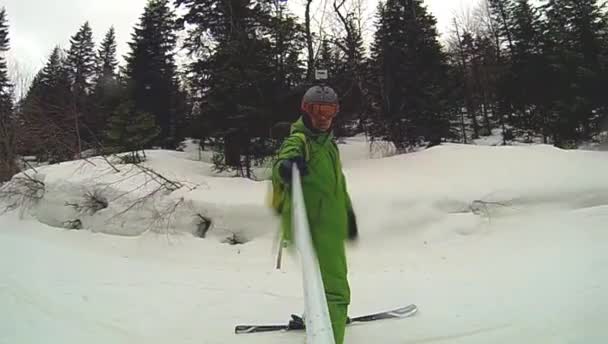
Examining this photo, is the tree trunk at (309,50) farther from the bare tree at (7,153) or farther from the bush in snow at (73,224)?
the bare tree at (7,153)

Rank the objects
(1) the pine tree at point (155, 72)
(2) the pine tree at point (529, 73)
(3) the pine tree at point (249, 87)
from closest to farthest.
Result: (3) the pine tree at point (249, 87)
(2) the pine tree at point (529, 73)
(1) the pine tree at point (155, 72)

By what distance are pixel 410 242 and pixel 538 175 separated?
296 centimetres

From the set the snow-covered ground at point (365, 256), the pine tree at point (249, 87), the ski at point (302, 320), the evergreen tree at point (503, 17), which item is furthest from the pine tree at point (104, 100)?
the evergreen tree at point (503, 17)

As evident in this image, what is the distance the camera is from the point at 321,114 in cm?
237

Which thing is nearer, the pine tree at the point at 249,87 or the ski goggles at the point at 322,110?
the ski goggles at the point at 322,110

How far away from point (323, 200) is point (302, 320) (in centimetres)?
129

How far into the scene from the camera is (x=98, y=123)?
19.9m

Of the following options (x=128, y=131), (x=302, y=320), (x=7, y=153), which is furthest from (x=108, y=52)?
(x=302, y=320)

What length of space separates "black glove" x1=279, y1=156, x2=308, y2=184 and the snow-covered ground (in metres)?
1.35

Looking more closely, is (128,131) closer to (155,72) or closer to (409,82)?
(155,72)

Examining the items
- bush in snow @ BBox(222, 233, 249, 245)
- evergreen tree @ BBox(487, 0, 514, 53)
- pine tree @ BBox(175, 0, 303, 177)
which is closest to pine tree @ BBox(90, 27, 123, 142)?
pine tree @ BBox(175, 0, 303, 177)

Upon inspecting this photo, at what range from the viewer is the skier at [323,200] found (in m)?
2.29

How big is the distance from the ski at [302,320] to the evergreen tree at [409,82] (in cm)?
895

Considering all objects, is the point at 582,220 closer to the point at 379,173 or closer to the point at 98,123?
the point at 379,173
